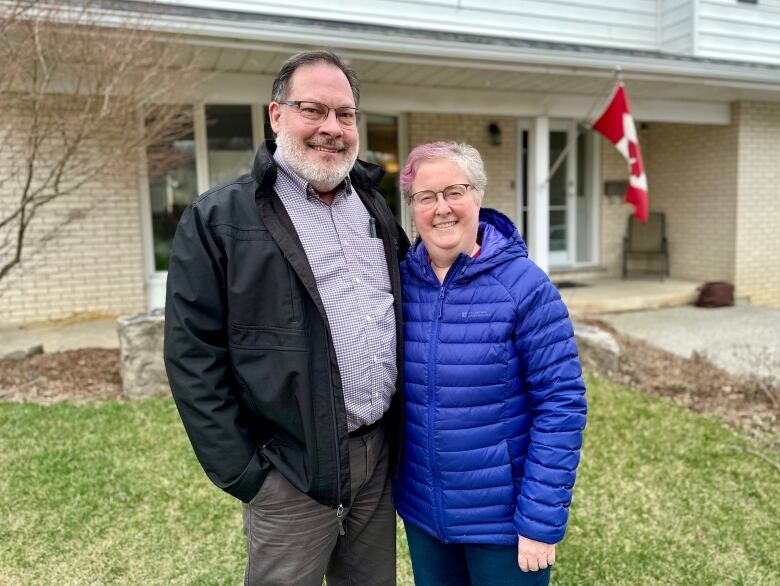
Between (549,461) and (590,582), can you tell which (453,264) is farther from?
(590,582)

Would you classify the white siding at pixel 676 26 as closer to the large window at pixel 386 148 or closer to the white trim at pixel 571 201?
the white trim at pixel 571 201

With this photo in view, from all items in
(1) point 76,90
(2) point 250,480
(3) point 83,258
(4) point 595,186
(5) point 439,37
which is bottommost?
(2) point 250,480

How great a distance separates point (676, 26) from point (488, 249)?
32.0ft

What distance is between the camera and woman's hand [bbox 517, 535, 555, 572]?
1674 millimetres

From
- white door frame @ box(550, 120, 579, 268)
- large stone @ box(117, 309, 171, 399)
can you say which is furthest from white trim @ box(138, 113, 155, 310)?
white door frame @ box(550, 120, 579, 268)

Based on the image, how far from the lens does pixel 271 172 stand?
1761mm

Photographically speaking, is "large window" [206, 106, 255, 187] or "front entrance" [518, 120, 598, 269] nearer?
"large window" [206, 106, 255, 187]

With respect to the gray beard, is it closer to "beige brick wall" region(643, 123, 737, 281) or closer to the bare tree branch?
the bare tree branch

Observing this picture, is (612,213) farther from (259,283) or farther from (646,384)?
(259,283)

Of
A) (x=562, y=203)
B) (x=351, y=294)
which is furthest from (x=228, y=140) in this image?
(x=351, y=294)

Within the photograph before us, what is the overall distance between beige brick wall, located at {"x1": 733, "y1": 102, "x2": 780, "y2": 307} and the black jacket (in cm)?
942

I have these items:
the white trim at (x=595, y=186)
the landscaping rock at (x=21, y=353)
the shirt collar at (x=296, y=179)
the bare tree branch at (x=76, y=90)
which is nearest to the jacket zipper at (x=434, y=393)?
the shirt collar at (x=296, y=179)

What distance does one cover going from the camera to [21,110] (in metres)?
5.91

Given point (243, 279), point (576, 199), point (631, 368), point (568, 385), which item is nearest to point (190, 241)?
point (243, 279)
